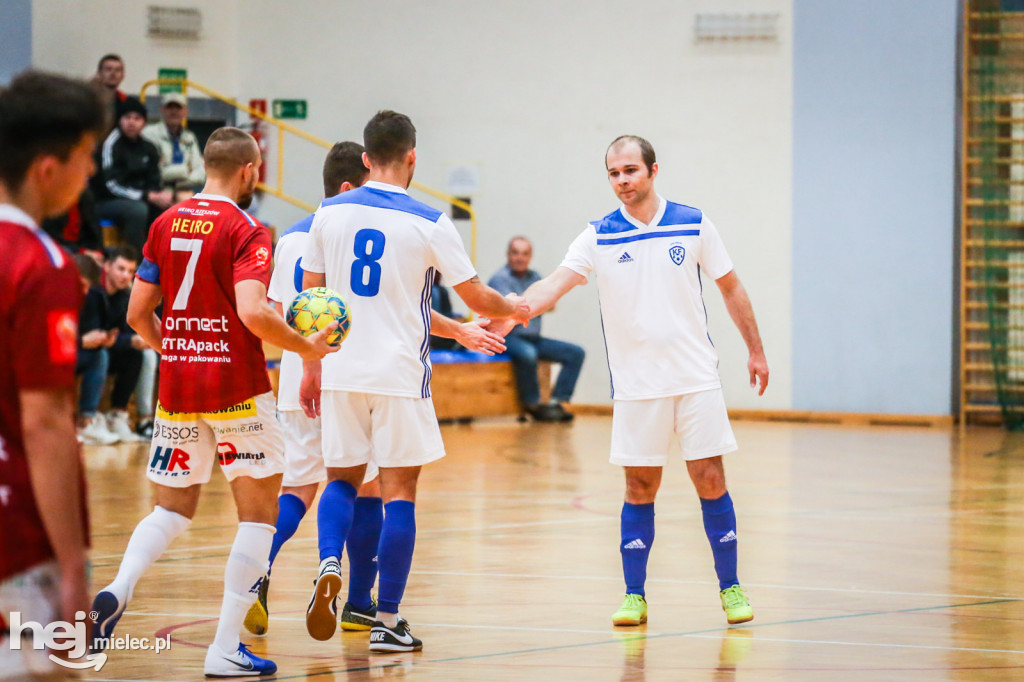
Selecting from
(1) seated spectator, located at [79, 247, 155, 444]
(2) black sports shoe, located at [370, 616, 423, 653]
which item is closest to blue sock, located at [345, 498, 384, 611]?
(2) black sports shoe, located at [370, 616, 423, 653]

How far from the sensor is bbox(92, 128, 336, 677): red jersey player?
152 inches

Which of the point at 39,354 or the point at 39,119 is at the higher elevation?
the point at 39,119

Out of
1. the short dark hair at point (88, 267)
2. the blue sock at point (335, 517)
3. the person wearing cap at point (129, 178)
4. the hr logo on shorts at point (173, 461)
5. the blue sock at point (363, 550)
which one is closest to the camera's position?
the hr logo on shorts at point (173, 461)

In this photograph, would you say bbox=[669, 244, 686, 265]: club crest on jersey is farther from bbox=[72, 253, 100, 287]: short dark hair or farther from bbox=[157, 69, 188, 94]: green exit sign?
bbox=[157, 69, 188, 94]: green exit sign

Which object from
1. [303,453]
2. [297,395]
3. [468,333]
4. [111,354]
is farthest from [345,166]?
[111,354]

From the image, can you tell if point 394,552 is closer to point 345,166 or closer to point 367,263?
point 367,263

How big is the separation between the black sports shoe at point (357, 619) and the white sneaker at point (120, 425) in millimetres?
7682

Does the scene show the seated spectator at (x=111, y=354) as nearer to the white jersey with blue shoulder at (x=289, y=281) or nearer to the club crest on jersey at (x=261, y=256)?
the white jersey with blue shoulder at (x=289, y=281)

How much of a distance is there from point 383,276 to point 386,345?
0.77 ft

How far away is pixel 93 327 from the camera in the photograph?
11273mm

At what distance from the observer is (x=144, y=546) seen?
12.7 feet

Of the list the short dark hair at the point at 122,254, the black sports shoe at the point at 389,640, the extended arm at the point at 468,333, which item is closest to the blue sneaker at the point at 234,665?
the black sports shoe at the point at 389,640

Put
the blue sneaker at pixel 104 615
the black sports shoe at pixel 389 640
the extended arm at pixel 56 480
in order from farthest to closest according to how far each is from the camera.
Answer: the black sports shoe at pixel 389 640
the blue sneaker at pixel 104 615
the extended arm at pixel 56 480

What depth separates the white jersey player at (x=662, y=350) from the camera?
4.81 meters
